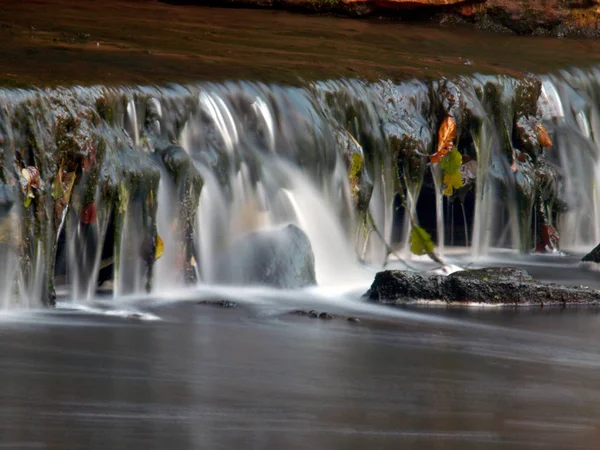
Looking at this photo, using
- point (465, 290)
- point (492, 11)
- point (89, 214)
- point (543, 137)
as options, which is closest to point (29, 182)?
point (89, 214)

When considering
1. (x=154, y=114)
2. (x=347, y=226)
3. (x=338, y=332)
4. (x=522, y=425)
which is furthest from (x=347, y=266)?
(x=522, y=425)

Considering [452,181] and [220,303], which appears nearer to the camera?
[220,303]

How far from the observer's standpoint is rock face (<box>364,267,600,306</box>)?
7918 millimetres

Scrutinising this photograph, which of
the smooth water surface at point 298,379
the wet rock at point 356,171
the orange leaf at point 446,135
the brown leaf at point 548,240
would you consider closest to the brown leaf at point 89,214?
the smooth water surface at point 298,379

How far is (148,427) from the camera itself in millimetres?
5020

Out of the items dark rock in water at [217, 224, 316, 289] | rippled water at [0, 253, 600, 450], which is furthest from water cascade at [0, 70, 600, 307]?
rippled water at [0, 253, 600, 450]

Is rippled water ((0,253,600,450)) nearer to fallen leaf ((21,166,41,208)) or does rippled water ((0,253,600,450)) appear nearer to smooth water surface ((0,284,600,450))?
smooth water surface ((0,284,600,450))

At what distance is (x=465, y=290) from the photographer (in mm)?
7930

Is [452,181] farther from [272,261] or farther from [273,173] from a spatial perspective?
[272,261]

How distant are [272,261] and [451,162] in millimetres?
2247

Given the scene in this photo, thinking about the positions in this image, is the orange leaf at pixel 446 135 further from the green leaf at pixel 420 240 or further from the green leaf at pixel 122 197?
the green leaf at pixel 122 197

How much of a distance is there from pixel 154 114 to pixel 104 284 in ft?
4.13

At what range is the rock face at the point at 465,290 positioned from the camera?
7918mm

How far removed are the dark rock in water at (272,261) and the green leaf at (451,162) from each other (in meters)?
1.86
